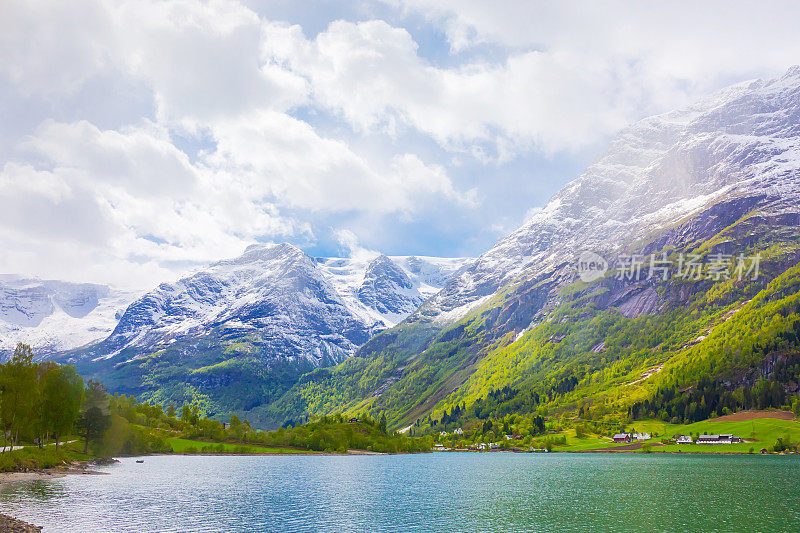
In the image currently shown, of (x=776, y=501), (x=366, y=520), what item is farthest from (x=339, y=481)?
(x=776, y=501)

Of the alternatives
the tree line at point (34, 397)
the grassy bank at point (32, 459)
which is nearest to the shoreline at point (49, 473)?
the grassy bank at point (32, 459)

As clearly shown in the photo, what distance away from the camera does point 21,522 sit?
219 ft

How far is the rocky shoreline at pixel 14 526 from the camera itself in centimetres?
6122

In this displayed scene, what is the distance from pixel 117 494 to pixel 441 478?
3313 inches

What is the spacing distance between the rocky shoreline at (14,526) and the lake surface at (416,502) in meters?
3.01

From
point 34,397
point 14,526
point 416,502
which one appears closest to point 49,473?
point 34,397

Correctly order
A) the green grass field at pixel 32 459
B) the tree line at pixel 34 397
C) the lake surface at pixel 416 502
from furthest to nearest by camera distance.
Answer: the tree line at pixel 34 397
the green grass field at pixel 32 459
the lake surface at pixel 416 502

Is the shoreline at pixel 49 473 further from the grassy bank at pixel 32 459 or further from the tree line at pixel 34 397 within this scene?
the tree line at pixel 34 397

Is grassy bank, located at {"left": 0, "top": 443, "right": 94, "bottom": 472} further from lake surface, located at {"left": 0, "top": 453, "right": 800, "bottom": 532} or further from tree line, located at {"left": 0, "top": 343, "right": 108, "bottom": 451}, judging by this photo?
lake surface, located at {"left": 0, "top": 453, "right": 800, "bottom": 532}

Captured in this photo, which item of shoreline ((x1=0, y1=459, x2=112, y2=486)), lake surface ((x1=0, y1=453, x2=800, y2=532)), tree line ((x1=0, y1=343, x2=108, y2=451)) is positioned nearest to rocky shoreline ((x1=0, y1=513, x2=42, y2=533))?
lake surface ((x1=0, y1=453, x2=800, y2=532))

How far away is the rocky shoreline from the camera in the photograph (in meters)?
61.2

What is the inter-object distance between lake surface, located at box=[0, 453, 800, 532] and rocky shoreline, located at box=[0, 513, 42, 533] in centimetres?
301

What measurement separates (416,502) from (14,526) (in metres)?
64.7

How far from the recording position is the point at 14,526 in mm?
63000
